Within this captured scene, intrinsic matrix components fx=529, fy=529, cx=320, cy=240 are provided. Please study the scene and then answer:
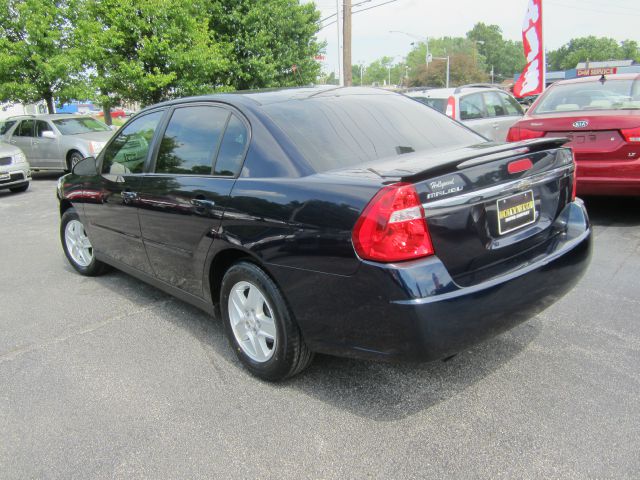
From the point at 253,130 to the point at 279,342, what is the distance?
118 centimetres

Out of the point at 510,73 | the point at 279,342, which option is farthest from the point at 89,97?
the point at 510,73

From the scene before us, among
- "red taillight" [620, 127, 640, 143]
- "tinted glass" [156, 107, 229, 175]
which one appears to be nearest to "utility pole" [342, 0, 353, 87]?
"red taillight" [620, 127, 640, 143]

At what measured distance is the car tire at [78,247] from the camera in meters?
4.98

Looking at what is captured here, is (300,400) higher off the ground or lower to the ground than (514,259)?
lower

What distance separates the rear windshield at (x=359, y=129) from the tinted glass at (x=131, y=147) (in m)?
1.25

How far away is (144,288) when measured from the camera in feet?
15.4

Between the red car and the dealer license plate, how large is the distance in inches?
118

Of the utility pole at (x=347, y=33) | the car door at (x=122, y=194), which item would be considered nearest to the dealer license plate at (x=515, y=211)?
the car door at (x=122, y=194)

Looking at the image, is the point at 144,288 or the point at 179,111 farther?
the point at 144,288

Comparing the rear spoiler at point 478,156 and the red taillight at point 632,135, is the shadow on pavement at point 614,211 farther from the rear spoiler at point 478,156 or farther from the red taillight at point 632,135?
the rear spoiler at point 478,156

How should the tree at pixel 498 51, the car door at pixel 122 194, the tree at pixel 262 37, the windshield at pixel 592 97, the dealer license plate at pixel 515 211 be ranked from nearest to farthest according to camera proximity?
1. the dealer license plate at pixel 515 211
2. the car door at pixel 122 194
3. the windshield at pixel 592 97
4. the tree at pixel 262 37
5. the tree at pixel 498 51

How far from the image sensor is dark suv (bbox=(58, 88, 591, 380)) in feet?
7.54

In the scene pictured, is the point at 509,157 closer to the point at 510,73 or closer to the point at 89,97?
the point at 89,97

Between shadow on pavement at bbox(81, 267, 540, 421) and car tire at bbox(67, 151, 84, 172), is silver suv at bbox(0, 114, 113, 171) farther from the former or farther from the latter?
shadow on pavement at bbox(81, 267, 540, 421)
